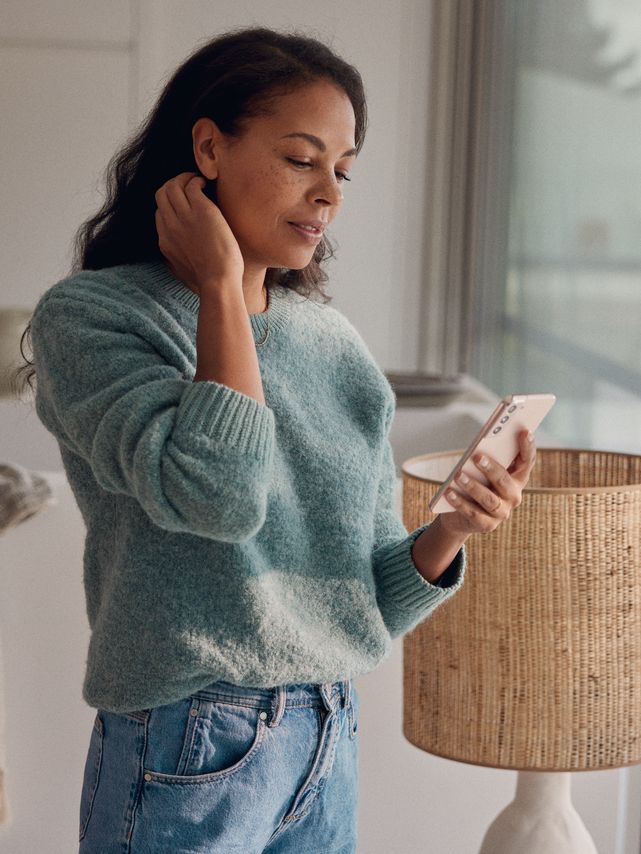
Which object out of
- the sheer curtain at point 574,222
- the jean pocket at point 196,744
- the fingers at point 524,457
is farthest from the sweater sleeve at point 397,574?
the sheer curtain at point 574,222

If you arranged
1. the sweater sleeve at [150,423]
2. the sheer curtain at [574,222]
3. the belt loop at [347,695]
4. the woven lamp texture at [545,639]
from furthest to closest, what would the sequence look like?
the sheer curtain at [574,222] → the woven lamp texture at [545,639] → the belt loop at [347,695] → the sweater sleeve at [150,423]

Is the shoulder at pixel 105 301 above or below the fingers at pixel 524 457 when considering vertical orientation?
above

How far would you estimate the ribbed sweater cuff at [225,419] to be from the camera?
0.94m

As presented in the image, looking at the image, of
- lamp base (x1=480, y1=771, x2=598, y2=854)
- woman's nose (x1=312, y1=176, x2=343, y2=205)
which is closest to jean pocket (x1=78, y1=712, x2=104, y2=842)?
woman's nose (x1=312, y1=176, x2=343, y2=205)

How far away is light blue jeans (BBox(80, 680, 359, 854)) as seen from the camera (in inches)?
40.9

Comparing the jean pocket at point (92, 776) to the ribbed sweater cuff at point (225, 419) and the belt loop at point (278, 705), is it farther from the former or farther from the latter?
the ribbed sweater cuff at point (225, 419)

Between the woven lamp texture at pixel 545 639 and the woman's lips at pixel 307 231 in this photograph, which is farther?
the woven lamp texture at pixel 545 639

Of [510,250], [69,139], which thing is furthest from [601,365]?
[69,139]

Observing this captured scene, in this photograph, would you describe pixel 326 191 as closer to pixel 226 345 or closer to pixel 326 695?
pixel 226 345

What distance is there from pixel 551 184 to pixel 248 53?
274 cm

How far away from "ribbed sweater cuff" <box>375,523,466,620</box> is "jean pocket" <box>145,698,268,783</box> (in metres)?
0.22

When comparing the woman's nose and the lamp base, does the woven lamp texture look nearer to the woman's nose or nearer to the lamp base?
the lamp base

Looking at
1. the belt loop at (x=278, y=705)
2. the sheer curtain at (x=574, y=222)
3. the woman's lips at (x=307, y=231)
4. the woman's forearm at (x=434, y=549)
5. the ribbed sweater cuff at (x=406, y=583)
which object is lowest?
the belt loop at (x=278, y=705)

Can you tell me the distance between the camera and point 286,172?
108 centimetres
